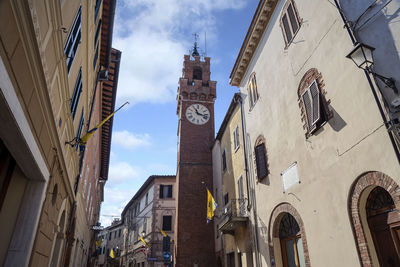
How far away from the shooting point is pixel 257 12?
Result: 11.8m

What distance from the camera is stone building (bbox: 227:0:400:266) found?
5.61 meters

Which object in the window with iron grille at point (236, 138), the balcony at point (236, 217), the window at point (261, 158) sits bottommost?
the balcony at point (236, 217)

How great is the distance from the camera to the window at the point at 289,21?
9.41 metres

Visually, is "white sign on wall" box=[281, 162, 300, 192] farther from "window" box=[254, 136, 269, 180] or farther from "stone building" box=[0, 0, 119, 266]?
"stone building" box=[0, 0, 119, 266]

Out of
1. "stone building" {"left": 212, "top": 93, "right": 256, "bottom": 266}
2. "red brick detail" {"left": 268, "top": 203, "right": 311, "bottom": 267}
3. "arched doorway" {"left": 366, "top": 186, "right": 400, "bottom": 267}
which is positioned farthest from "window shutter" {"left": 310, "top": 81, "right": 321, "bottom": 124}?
"stone building" {"left": 212, "top": 93, "right": 256, "bottom": 266}

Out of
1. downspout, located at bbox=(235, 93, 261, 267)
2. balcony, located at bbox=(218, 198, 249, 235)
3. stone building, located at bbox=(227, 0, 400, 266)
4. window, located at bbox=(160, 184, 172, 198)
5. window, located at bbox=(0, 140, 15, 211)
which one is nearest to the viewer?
window, located at bbox=(0, 140, 15, 211)

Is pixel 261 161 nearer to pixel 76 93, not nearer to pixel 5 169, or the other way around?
pixel 76 93

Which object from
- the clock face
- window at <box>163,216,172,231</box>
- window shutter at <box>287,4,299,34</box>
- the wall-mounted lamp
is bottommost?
the wall-mounted lamp

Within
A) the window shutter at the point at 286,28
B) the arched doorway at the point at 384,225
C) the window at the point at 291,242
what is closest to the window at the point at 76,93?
the window shutter at the point at 286,28

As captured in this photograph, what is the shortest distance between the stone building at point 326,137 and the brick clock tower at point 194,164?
32.1 feet

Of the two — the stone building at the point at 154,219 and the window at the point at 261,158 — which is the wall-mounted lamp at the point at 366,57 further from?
the stone building at the point at 154,219

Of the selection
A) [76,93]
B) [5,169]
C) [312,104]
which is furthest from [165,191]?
[5,169]

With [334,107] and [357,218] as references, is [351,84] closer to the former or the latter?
[334,107]

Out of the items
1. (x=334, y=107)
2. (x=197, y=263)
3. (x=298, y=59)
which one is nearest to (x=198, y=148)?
(x=197, y=263)
